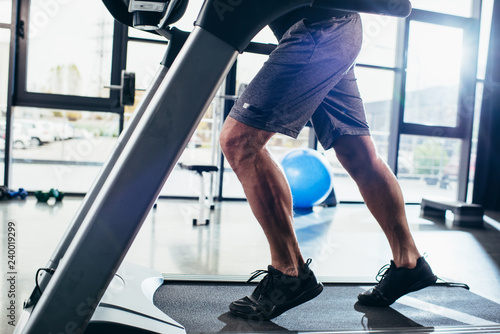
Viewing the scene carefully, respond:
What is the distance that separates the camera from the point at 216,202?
152 inches

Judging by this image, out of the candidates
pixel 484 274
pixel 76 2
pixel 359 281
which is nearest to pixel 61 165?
pixel 76 2

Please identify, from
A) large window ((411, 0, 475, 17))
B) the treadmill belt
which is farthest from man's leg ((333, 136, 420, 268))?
large window ((411, 0, 475, 17))

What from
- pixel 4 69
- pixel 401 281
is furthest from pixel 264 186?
pixel 4 69

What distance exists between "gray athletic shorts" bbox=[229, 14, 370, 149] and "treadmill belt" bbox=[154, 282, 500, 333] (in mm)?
510

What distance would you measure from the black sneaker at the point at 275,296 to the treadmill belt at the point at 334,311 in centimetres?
3

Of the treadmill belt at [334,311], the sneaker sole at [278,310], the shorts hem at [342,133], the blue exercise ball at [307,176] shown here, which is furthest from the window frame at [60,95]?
the sneaker sole at [278,310]

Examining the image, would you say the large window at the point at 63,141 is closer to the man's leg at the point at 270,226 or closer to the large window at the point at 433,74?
the man's leg at the point at 270,226

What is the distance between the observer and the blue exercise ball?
3369 mm

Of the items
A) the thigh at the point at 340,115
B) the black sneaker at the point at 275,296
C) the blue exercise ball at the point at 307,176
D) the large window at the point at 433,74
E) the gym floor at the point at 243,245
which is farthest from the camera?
the large window at the point at 433,74

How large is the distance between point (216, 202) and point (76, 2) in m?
2.18

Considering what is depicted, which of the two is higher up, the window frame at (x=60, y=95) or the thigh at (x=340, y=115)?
the window frame at (x=60, y=95)

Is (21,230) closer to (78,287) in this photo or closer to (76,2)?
(78,287)

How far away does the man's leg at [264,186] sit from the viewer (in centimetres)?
101

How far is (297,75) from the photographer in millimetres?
1007
